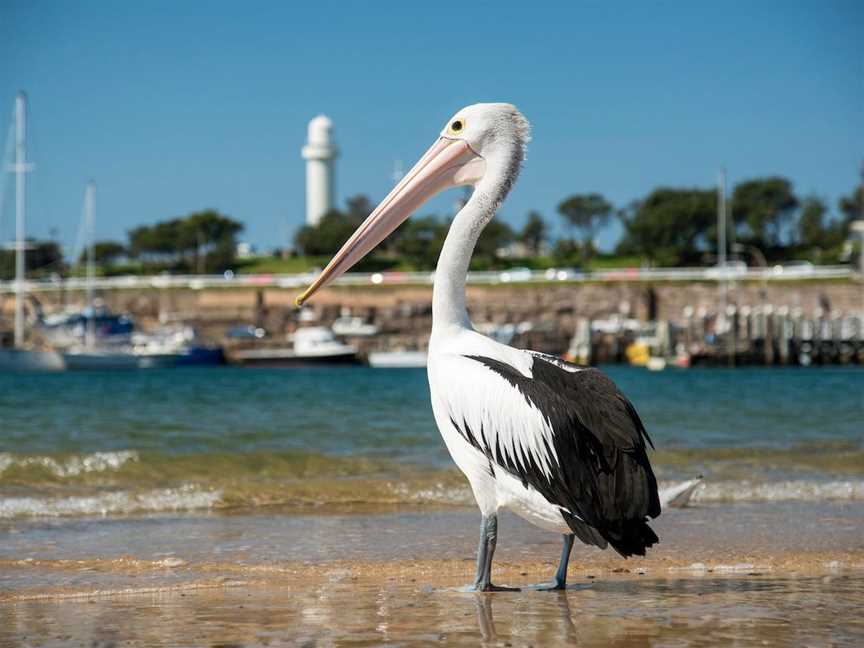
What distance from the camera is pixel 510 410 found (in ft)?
15.4

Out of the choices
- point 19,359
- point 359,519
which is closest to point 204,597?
point 359,519

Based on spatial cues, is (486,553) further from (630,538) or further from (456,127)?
(456,127)

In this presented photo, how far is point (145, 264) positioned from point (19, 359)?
51.2m

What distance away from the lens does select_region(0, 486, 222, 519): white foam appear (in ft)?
28.0

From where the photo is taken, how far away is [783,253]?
8650cm

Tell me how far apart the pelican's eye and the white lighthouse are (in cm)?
→ 10429

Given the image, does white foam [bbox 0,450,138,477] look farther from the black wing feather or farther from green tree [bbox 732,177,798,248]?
green tree [bbox 732,177,798,248]

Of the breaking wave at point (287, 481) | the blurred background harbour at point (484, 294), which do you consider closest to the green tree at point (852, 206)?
the blurred background harbour at point (484, 294)

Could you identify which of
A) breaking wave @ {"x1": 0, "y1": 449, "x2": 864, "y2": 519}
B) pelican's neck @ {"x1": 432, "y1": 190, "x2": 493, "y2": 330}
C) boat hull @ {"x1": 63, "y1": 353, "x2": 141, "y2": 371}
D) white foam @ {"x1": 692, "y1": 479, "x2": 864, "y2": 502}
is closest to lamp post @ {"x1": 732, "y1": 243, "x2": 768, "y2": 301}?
boat hull @ {"x1": 63, "y1": 353, "x2": 141, "y2": 371}

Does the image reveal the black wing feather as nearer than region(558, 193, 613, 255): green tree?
Yes

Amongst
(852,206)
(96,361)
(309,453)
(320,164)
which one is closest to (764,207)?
(852,206)

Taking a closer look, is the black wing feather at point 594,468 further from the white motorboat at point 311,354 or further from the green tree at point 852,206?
the green tree at point 852,206

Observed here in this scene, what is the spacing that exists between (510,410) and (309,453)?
7580mm

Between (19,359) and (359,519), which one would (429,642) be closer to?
(359,519)
